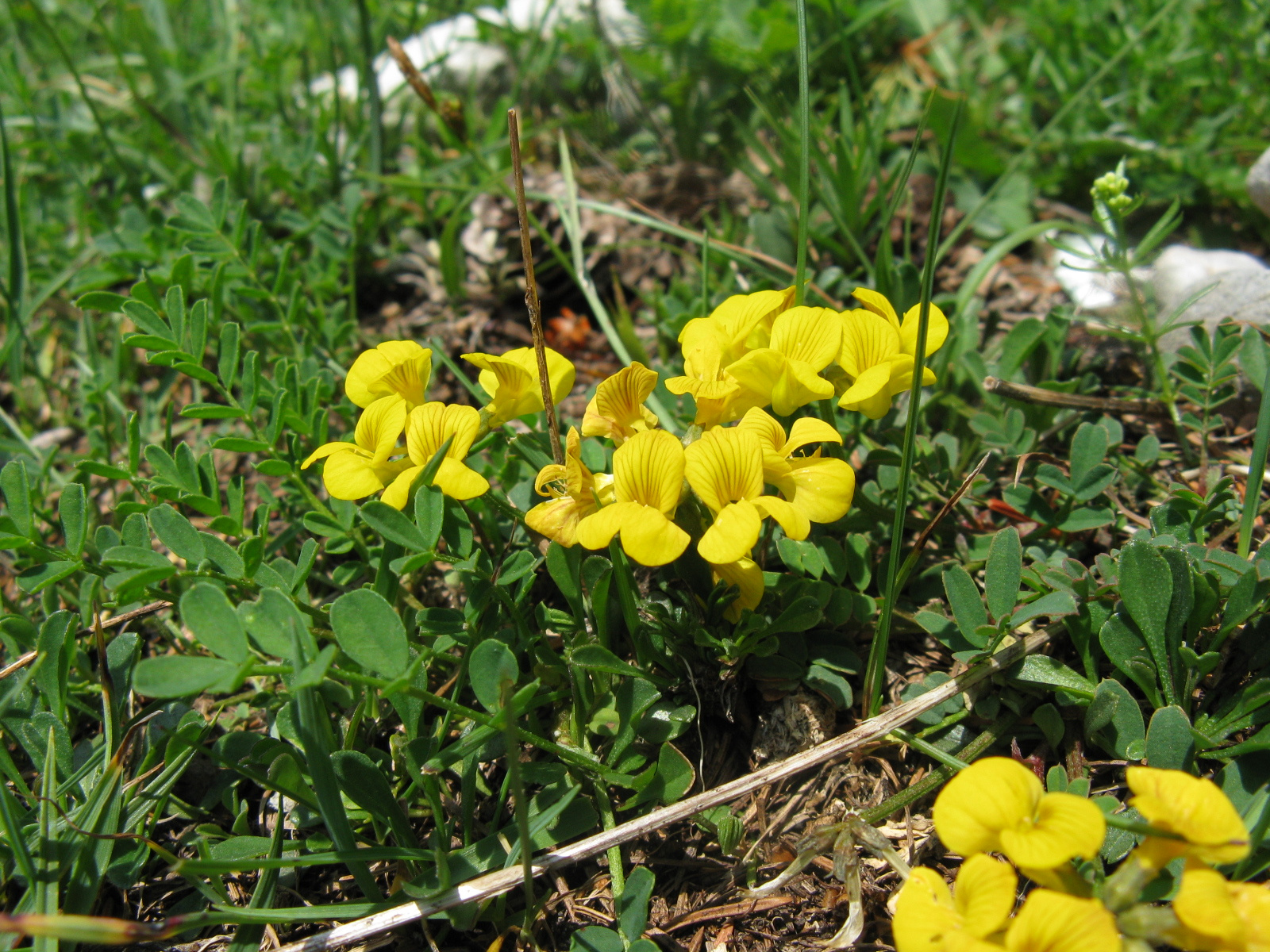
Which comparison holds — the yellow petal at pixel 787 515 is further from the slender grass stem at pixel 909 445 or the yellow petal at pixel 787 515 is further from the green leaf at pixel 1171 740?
the green leaf at pixel 1171 740

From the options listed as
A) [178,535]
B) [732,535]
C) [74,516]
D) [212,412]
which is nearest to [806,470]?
[732,535]

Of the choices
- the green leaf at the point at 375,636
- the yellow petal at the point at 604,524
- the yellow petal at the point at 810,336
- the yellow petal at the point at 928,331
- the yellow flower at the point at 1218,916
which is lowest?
the yellow flower at the point at 1218,916

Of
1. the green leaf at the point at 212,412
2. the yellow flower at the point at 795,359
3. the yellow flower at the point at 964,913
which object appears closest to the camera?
the yellow flower at the point at 964,913

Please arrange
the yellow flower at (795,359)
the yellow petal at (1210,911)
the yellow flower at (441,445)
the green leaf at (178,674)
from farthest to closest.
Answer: the yellow flower at (795,359) < the yellow flower at (441,445) < the green leaf at (178,674) < the yellow petal at (1210,911)

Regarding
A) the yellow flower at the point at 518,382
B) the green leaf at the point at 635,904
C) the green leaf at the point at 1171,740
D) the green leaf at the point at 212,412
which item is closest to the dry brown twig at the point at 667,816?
the green leaf at the point at 635,904

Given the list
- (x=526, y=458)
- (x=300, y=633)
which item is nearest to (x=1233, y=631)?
(x=526, y=458)

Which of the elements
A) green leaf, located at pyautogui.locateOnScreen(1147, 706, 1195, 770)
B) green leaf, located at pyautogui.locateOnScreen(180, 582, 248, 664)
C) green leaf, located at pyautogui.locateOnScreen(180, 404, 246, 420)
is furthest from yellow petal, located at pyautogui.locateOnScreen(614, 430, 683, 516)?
green leaf, located at pyautogui.locateOnScreen(180, 404, 246, 420)
